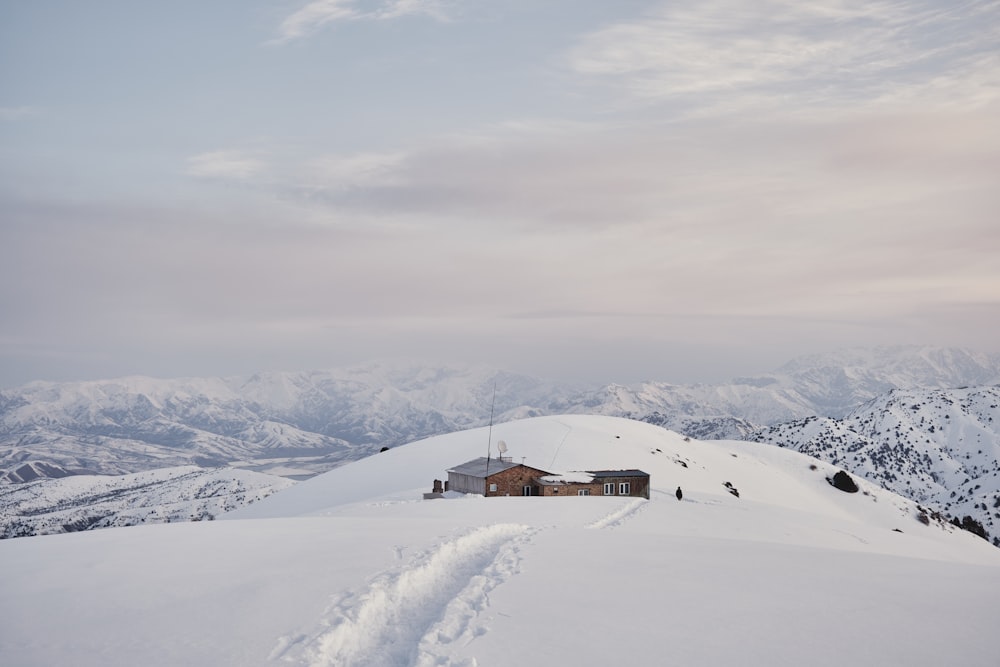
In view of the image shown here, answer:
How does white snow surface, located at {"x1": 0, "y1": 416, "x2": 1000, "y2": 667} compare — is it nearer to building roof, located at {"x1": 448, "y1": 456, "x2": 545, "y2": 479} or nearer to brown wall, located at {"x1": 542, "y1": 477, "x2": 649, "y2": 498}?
building roof, located at {"x1": 448, "y1": 456, "x2": 545, "y2": 479}

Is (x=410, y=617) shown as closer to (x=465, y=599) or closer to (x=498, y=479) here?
(x=465, y=599)

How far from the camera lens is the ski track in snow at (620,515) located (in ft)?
144

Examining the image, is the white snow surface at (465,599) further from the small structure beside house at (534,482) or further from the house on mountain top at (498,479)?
the small structure beside house at (534,482)

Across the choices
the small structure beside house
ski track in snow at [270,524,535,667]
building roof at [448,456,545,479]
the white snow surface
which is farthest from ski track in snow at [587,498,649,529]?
ski track in snow at [270,524,535,667]

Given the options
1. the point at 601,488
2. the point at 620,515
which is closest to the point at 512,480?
the point at 601,488

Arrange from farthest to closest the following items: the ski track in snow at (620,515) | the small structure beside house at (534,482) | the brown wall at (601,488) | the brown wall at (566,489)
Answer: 1. the brown wall at (601,488)
2. the brown wall at (566,489)
3. the small structure beside house at (534,482)
4. the ski track in snow at (620,515)

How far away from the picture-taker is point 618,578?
19.1 meters

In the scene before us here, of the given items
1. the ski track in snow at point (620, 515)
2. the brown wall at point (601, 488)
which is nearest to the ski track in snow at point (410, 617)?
the ski track in snow at point (620, 515)

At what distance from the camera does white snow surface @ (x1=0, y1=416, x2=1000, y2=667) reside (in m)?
13.6

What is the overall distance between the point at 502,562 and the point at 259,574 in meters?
7.40

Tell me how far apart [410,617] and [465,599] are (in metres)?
1.61

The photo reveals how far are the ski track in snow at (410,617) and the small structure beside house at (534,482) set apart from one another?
42.3 metres

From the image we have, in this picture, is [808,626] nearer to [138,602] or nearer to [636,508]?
[138,602]

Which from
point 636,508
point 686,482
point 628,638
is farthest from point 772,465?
point 628,638
